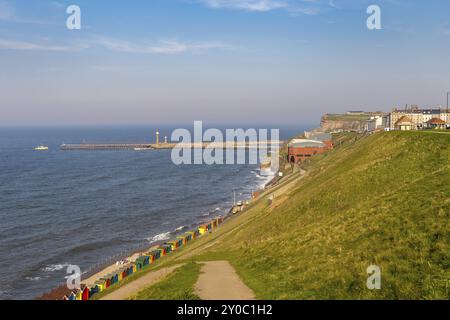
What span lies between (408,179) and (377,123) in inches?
5864

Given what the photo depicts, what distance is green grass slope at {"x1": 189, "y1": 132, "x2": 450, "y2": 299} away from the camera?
17.8 m

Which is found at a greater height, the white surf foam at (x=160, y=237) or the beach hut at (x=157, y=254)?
the beach hut at (x=157, y=254)

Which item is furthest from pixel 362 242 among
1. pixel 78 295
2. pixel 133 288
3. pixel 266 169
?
pixel 266 169

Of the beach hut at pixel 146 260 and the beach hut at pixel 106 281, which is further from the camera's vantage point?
the beach hut at pixel 146 260

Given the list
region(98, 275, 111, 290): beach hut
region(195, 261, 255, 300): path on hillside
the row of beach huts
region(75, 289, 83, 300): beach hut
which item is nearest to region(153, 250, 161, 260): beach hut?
the row of beach huts

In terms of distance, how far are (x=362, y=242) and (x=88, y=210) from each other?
7100cm

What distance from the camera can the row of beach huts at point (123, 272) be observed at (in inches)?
1647

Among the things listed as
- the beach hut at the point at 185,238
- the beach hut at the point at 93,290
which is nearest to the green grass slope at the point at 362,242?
the beach hut at the point at 93,290

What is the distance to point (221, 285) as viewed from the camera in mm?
21984

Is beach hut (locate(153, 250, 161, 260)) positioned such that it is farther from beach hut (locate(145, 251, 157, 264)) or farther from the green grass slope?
the green grass slope

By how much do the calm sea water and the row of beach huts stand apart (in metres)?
5.16

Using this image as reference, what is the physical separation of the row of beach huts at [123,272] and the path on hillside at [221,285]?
18351mm

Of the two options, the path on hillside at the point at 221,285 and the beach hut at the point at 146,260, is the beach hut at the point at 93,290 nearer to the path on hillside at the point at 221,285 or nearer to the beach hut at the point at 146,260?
the beach hut at the point at 146,260

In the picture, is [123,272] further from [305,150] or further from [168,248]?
[305,150]
